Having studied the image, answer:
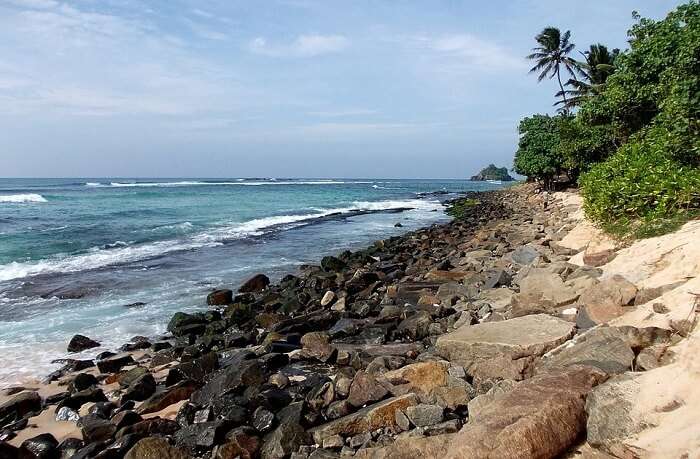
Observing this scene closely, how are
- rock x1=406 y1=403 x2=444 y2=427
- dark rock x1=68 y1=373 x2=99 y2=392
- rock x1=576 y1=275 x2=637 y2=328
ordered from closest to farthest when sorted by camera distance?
rock x1=406 y1=403 x2=444 y2=427
rock x1=576 y1=275 x2=637 y2=328
dark rock x1=68 y1=373 x2=99 y2=392

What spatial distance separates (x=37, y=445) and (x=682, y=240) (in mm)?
8392

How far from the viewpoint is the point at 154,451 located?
457 cm

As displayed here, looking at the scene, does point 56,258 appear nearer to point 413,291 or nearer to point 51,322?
point 51,322

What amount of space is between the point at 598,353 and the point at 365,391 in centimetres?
229

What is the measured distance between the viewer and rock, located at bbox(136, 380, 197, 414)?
5.77 metres

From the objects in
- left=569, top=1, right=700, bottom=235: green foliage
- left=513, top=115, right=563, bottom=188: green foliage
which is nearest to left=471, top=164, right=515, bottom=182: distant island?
left=513, top=115, right=563, bottom=188: green foliage

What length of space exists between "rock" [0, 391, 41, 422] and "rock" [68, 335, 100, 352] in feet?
6.33

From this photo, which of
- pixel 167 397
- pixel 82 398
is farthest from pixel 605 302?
pixel 82 398

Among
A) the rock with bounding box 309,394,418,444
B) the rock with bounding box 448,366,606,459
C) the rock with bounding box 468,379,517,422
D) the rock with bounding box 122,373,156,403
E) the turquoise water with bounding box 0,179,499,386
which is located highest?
the rock with bounding box 448,366,606,459

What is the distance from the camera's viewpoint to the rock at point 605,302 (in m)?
5.66

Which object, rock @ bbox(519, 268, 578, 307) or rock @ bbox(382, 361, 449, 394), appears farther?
rock @ bbox(519, 268, 578, 307)

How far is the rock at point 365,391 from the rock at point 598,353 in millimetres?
1647

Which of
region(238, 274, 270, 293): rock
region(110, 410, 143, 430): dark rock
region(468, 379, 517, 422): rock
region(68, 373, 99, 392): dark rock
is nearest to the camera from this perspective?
region(468, 379, 517, 422): rock

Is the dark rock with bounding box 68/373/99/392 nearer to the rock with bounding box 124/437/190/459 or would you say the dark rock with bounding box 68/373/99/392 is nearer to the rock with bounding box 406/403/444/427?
the rock with bounding box 124/437/190/459
